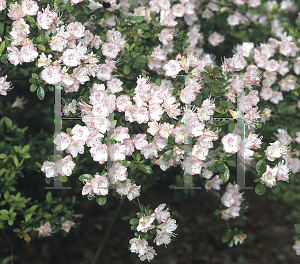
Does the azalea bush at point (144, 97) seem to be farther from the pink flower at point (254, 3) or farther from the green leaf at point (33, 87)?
the pink flower at point (254, 3)

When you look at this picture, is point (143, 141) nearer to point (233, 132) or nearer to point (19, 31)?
point (233, 132)

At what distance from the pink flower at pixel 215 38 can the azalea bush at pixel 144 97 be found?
0.34 m

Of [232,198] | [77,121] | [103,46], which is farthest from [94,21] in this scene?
[232,198]

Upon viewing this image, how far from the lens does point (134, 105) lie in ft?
5.63

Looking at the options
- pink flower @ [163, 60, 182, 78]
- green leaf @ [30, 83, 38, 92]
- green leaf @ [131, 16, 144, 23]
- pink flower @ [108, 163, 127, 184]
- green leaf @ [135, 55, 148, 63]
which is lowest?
pink flower @ [108, 163, 127, 184]

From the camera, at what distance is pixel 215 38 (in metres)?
2.75

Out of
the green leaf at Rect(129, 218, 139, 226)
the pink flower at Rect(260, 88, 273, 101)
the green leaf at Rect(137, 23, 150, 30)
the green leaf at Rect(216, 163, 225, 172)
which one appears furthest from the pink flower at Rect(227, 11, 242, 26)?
the green leaf at Rect(129, 218, 139, 226)

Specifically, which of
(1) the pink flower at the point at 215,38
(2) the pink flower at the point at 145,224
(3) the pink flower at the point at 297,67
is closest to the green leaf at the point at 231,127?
(2) the pink flower at the point at 145,224

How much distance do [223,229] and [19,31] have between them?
2858mm

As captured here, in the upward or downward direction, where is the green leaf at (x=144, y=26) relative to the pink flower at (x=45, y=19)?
downward

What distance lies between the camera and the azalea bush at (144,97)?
1.67 m

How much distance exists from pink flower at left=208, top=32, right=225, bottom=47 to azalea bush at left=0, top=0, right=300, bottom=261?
1.12ft

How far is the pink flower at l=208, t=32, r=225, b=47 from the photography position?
2.74 m

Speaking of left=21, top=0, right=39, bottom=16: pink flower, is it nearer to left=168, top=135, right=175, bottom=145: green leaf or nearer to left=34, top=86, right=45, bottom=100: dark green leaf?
left=34, top=86, right=45, bottom=100: dark green leaf
